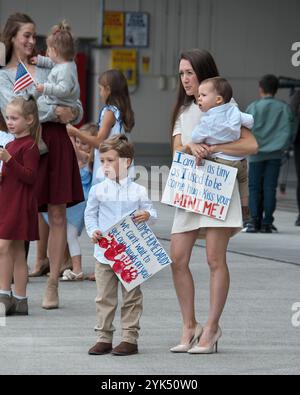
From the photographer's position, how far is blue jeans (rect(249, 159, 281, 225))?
47.1 feet

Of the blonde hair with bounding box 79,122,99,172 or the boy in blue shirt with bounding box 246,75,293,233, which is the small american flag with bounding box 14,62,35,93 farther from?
the boy in blue shirt with bounding box 246,75,293,233

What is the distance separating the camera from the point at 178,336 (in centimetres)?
749

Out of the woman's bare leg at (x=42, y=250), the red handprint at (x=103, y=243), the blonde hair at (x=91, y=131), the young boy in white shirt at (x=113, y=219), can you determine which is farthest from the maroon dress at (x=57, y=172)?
the red handprint at (x=103, y=243)

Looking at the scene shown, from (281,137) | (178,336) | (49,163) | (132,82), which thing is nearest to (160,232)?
(281,137)

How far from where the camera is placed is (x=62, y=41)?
8859 millimetres

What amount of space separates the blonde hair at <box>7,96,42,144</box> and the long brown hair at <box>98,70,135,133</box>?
1512 mm

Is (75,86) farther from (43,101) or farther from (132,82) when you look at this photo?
(132,82)

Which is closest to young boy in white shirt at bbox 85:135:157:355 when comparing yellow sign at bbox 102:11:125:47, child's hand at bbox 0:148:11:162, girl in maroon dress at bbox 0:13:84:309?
child's hand at bbox 0:148:11:162

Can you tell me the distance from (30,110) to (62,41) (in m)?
1.00

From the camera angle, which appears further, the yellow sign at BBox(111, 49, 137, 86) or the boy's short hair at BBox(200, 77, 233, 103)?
the yellow sign at BBox(111, 49, 137, 86)

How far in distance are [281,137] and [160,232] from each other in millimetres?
2003

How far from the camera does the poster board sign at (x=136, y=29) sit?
2967 centimetres

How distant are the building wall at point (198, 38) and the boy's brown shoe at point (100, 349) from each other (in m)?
22.9

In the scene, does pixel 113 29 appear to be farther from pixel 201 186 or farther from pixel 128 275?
pixel 128 275
